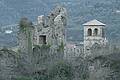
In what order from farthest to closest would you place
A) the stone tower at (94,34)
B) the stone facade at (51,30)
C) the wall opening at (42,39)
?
the stone tower at (94,34), the wall opening at (42,39), the stone facade at (51,30)

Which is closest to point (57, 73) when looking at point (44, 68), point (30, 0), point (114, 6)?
point (44, 68)

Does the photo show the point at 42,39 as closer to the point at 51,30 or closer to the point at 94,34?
the point at 51,30

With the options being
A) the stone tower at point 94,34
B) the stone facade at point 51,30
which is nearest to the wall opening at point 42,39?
the stone facade at point 51,30

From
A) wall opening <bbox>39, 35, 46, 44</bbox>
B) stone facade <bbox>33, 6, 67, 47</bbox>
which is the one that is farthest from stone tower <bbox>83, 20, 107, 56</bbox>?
wall opening <bbox>39, 35, 46, 44</bbox>

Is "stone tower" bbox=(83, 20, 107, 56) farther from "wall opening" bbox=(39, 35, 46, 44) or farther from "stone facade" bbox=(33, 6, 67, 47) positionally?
"wall opening" bbox=(39, 35, 46, 44)

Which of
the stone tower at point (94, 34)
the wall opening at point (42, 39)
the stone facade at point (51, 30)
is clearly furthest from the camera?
the stone tower at point (94, 34)

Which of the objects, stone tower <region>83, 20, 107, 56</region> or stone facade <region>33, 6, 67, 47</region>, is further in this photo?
stone tower <region>83, 20, 107, 56</region>

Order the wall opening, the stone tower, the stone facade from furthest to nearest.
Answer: the stone tower < the wall opening < the stone facade

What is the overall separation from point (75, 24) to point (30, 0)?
15.7 meters

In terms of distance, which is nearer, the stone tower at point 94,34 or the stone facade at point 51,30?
the stone facade at point 51,30

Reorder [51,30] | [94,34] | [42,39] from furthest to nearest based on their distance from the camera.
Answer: [94,34], [42,39], [51,30]

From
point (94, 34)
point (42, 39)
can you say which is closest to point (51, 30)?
point (42, 39)

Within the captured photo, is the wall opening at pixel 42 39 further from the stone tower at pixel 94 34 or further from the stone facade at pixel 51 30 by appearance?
the stone tower at pixel 94 34

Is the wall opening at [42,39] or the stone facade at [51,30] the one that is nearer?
the stone facade at [51,30]
